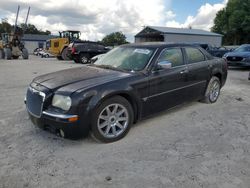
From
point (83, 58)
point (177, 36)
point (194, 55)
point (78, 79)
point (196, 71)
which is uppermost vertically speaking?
point (177, 36)

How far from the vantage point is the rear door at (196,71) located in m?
4.77

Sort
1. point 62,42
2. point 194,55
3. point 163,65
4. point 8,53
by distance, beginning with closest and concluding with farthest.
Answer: point 163,65 → point 194,55 → point 8,53 → point 62,42

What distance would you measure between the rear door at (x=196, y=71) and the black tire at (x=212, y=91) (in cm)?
24

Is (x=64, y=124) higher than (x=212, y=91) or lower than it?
lower

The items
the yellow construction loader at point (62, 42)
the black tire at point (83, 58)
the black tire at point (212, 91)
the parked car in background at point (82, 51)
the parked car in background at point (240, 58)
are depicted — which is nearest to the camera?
the black tire at point (212, 91)

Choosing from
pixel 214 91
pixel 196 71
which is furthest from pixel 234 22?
pixel 196 71

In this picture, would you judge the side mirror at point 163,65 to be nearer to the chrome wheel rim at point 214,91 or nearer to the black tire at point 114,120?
the black tire at point 114,120

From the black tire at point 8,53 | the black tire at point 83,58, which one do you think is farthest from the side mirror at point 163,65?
the black tire at point 8,53

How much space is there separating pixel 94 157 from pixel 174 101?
2069 millimetres

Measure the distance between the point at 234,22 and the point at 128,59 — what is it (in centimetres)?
5382

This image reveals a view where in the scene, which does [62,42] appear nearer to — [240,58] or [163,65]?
[240,58]

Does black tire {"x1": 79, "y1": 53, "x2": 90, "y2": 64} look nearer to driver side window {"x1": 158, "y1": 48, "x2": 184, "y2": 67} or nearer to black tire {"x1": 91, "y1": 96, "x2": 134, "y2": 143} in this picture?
driver side window {"x1": 158, "y1": 48, "x2": 184, "y2": 67}

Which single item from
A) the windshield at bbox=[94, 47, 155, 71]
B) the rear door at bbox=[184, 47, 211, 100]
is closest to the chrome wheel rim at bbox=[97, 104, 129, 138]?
the windshield at bbox=[94, 47, 155, 71]

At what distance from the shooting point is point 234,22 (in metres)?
50.0
